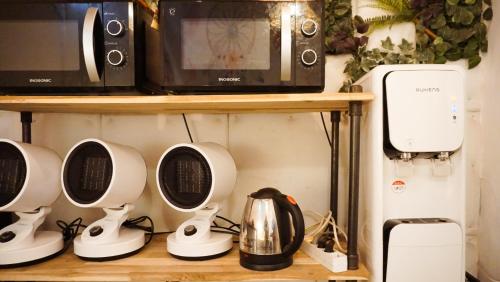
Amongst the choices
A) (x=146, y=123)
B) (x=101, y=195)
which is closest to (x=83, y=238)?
(x=101, y=195)

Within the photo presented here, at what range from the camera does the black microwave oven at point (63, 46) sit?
0.91 metres

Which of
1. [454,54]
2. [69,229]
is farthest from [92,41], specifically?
[454,54]

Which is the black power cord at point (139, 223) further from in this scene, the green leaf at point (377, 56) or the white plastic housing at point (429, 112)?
the green leaf at point (377, 56)

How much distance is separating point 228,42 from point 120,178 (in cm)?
51

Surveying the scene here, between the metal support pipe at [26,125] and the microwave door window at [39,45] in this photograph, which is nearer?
the microwave door window at [39,45]

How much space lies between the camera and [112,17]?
2.97ft

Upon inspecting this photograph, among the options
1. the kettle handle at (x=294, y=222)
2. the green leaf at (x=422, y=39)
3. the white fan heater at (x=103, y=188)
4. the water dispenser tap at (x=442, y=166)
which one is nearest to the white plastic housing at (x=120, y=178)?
the white fan heater at (x=103, y=188)

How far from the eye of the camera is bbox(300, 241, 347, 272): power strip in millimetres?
898

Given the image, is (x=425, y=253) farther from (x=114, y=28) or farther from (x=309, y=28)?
(x=114, y=28)

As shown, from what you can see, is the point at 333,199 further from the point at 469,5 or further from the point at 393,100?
the point at 469,5

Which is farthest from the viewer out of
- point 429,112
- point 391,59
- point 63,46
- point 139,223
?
point 139,223

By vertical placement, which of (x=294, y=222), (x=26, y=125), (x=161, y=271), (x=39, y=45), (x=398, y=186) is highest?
(x=39, y=45)

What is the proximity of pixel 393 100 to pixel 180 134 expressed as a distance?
0.81 meters

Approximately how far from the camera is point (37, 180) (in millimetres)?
964
